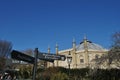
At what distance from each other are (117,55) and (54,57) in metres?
23.9

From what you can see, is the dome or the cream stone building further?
the dome

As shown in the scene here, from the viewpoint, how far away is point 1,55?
2867 inches

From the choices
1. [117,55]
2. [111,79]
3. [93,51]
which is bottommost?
[111,79]

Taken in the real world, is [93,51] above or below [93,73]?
above

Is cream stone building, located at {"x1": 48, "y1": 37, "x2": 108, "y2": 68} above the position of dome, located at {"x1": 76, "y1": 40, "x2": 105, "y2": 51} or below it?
below

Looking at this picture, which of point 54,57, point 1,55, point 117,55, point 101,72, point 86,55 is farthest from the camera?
point 86,55

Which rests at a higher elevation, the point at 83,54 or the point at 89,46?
the point at 89,46

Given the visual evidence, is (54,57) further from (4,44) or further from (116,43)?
(4,44)

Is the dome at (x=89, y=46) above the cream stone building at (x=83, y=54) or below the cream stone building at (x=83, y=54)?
above

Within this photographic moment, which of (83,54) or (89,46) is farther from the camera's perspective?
(89,46)

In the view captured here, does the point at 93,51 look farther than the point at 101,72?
Yes

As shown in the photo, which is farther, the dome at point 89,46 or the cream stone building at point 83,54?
the dome at point 89,46

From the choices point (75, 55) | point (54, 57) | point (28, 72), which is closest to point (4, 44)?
point (75, 55)

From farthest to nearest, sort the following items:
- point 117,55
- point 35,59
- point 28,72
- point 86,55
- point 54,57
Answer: point 86,55, point 28,72, point 117,55, point 54,57, point 35,59
